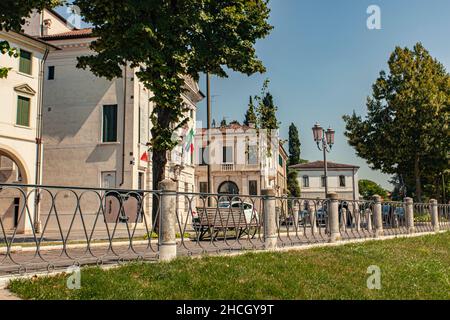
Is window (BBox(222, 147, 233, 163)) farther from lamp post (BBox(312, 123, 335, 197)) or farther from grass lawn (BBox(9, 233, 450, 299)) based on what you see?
grass lawn (BBox(9, 233, 450, 299))

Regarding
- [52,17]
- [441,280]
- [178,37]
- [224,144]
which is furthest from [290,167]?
[441,280]

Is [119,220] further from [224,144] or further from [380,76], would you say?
[224,144]

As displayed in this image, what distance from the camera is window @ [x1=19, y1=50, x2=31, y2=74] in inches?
924

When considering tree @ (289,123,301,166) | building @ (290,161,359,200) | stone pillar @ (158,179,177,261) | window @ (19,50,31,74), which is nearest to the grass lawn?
stone pillar @ (158,179,177,261)

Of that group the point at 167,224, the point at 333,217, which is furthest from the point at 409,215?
the point at 167,224

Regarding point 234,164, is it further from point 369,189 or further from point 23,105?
point 369,189

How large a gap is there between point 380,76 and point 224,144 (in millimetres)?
20362

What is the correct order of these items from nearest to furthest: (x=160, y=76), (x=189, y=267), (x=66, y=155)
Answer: (x=189, y=267)
(x=160, y=76)
(x=66, y=155)

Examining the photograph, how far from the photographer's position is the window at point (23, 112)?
2312 cm

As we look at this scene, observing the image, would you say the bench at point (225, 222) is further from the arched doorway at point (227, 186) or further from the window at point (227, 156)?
the window at point (227, 156)

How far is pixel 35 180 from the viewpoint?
23.7 m

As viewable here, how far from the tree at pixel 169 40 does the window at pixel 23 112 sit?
30.6 feet

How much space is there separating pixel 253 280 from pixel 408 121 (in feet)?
80.0
